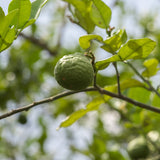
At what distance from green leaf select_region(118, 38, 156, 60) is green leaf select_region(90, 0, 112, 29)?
0.25 m

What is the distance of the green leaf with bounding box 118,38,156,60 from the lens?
1.45 metres

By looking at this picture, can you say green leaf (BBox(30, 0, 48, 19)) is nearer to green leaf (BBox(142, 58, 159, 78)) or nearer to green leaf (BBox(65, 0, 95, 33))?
green leaf (BBox(65, 0, 95, 33))

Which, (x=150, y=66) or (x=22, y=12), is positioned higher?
(x=22, y=12)

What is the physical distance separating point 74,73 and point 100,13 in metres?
0.46

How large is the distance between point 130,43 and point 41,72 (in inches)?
105

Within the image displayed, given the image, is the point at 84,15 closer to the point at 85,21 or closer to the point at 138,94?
the point at 85,21

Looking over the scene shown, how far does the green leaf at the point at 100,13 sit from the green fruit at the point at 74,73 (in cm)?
34

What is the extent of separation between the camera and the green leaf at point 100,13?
1.58 metres

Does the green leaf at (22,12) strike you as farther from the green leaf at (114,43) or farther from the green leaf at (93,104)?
the green leaf at (93,104)

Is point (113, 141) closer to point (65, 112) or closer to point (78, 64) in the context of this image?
point (65, 112)

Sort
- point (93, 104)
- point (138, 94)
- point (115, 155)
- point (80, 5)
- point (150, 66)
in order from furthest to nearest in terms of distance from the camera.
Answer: point (115, 155), point (138, 94), point (150, 66), point (93, 104), point (80, 5)

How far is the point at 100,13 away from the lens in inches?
63.7

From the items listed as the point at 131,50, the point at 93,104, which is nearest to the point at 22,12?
the point at 131,50

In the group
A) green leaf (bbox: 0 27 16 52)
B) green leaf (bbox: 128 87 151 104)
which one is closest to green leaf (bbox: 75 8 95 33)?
green leaf (bbox: 0 27 16 52)
